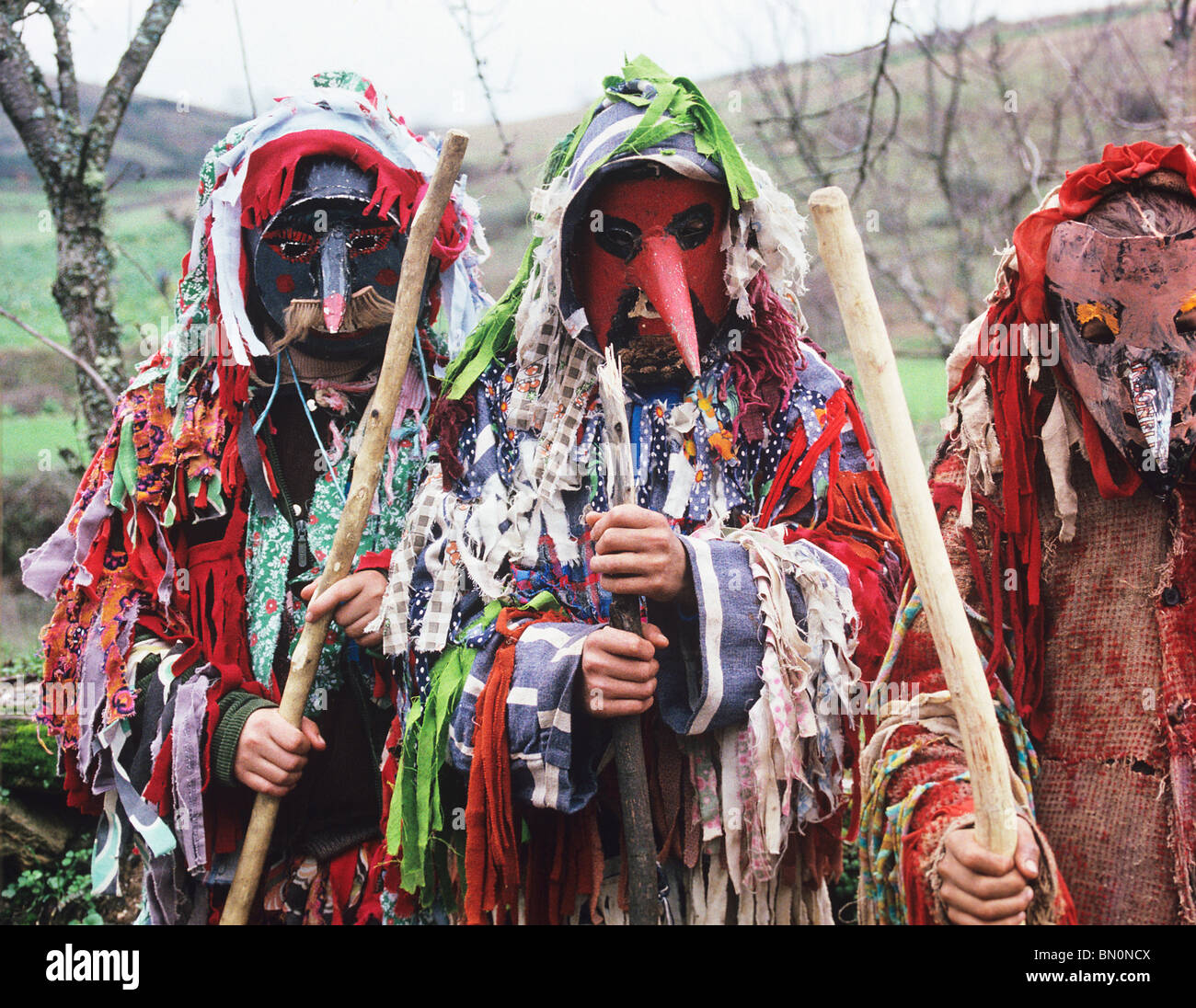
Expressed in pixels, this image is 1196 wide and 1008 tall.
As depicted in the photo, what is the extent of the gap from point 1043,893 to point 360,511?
1.42 meters

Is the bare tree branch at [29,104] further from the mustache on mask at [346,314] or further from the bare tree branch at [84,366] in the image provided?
the mustache on mask at [346,314]

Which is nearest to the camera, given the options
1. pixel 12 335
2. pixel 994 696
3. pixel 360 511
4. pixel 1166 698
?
pixel 1166 698

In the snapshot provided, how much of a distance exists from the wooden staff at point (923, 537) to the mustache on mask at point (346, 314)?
4.10 feet

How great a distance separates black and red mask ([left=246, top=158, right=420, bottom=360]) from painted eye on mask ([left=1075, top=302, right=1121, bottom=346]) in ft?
4.72

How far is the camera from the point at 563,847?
216 cm

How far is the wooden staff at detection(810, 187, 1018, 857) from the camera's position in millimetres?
1528

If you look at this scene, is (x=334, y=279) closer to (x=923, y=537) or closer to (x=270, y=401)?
(x=270, y=401)

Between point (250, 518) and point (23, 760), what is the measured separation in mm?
1950

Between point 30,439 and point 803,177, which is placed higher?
point 803,177

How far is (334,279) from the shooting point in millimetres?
2438

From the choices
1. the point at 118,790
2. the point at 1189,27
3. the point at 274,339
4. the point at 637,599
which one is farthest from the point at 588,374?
the point at 1189,27

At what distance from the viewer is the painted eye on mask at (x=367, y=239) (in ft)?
8.25

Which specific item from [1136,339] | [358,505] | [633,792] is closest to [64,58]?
[358,505]

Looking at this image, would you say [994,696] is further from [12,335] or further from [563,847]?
[12,335]
